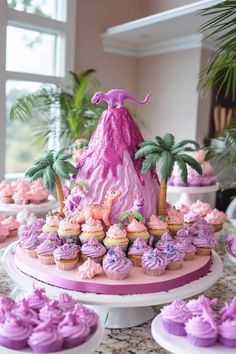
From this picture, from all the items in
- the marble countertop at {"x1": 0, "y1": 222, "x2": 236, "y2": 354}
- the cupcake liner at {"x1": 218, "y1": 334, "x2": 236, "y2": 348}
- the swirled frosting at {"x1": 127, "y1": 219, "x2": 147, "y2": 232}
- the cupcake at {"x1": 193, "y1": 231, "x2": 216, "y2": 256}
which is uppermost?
the swirled frosting at {"x1": 127, "y1": 219, "x2": 147, "y2": 232}

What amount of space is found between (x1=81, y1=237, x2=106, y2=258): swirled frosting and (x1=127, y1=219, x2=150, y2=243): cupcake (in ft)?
0.40

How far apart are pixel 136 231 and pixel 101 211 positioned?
0.15m

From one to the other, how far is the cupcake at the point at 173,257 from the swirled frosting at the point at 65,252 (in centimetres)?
32

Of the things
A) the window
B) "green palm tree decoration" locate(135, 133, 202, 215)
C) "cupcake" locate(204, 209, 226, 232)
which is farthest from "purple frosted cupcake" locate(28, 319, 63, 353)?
the window

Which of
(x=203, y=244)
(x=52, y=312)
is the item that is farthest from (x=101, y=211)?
(x=52, y=312)

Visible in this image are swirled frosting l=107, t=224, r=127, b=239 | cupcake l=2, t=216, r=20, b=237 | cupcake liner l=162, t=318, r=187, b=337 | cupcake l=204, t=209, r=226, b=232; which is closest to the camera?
cupcake liner l=162, t=318, r=187, b=337

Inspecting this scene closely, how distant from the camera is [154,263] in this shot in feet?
4.48

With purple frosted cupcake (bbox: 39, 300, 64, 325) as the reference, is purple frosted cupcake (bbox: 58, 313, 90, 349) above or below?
below

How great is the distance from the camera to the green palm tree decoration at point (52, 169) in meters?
1.54

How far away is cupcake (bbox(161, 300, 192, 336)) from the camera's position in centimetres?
105

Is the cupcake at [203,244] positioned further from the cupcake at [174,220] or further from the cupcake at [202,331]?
the cupcake at [202,331]

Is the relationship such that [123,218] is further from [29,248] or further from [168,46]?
[168,46]

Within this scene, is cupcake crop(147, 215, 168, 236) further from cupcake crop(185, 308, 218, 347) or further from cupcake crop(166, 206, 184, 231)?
cupcake crop(185, 308, 218, 347)

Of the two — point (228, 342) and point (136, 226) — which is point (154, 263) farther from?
point (228, 342)
